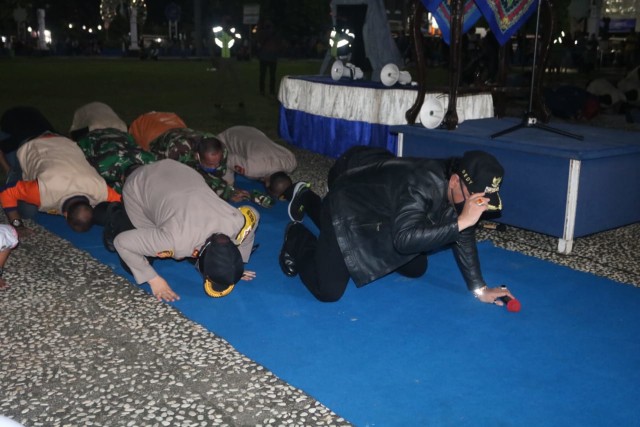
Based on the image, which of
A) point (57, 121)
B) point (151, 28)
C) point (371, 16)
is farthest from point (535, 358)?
point (151, 28)

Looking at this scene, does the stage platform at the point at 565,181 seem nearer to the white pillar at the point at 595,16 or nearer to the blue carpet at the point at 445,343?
the blue carpet at the point at 445,343

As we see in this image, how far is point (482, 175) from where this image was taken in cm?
291

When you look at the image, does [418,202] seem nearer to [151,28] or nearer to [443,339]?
[443,339]

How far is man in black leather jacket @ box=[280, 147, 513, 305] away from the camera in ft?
9.61

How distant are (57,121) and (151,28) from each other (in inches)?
1746

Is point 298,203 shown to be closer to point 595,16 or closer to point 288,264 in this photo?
point 288,264

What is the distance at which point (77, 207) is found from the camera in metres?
4.21

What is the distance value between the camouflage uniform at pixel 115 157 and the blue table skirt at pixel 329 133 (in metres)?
2.61

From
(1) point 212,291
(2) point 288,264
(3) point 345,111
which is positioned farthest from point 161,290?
(3) point 345,111

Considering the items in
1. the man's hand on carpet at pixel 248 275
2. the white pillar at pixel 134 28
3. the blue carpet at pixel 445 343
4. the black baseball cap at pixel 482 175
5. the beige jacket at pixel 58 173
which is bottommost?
the blue carpet at pixel 445 343

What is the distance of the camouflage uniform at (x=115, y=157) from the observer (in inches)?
191

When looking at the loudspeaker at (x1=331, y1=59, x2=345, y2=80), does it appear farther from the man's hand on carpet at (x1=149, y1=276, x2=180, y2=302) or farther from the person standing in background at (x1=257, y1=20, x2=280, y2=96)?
the person standing in background at (x1=257, y1=20, x2=280, y2=96)

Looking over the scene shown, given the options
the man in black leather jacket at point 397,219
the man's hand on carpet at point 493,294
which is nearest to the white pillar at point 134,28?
the man in black leather jacket at point 397,219

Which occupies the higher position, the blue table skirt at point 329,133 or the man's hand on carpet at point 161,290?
the blue table skirt at point 329,133
